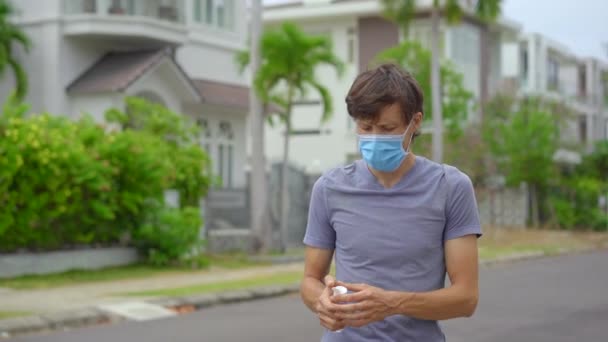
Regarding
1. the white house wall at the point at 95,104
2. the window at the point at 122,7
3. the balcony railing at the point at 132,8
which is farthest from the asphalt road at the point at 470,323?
the window at the point at 122,7

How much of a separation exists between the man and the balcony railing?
920 inches

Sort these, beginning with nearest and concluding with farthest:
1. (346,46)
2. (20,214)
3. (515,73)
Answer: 1. (20,214)
2. (346,46)
3. (515,73)

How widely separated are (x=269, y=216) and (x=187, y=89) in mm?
5853

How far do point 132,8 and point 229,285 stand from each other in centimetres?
1344

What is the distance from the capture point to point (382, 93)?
3297 millimetres

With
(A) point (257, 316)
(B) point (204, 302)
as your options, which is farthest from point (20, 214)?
(A) point (257, 316)

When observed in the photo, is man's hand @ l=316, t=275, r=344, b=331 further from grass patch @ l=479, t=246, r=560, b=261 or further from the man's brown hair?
grass patch @ l=479, t=246, r=560, b=261

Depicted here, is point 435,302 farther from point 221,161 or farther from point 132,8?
point 221,161

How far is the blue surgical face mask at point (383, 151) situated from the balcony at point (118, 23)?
76.2ft

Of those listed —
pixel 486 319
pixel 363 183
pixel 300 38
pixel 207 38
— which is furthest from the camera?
pixel 207 38

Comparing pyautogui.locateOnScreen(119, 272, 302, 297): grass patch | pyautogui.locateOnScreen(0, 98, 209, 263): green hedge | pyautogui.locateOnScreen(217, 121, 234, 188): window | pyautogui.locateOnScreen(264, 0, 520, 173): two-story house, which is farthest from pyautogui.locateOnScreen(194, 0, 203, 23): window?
pyautogui.locateOnScreen(264, 0, 520, 173): two-story house

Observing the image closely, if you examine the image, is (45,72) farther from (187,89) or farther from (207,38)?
(207,38)

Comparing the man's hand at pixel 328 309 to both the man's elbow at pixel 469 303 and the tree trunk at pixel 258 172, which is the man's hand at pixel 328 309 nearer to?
the man's elbow at pixel 469 303

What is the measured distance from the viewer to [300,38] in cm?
2159
